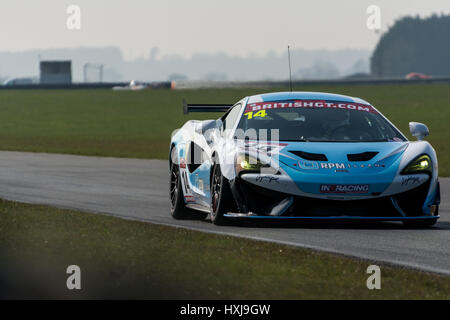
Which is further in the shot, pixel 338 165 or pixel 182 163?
pixel 182 163

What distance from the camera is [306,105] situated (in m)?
11.8

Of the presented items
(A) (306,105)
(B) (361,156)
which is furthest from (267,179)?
(A) (306,105)

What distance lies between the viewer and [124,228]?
10391mm

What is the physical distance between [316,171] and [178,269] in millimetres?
3022

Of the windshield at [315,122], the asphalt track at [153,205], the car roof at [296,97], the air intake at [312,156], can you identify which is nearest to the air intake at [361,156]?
the air intake at [312,156]

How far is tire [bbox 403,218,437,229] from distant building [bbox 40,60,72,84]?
100252 millimetres

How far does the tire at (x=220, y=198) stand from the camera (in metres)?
10.5

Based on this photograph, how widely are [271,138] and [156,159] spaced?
14.3 meters

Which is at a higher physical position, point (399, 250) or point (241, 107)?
point (241, 107)

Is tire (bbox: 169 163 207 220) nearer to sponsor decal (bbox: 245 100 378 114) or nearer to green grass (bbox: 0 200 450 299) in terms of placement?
sponsor decal (bbox: 245 100 378 114)

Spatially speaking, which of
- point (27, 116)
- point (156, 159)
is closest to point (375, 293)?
point (156, 159)

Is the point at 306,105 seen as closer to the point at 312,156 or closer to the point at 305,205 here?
the point at 312,156

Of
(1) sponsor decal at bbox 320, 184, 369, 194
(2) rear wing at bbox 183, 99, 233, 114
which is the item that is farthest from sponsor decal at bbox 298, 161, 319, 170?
(2) rear wing at bbox 183, 99, 233, 114
